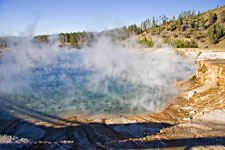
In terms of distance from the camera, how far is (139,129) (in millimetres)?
5020

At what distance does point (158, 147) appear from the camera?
11.1 ft

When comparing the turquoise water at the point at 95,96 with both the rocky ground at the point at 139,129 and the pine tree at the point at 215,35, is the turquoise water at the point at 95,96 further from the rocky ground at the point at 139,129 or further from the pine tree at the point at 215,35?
the pine tree at the point at 215,35

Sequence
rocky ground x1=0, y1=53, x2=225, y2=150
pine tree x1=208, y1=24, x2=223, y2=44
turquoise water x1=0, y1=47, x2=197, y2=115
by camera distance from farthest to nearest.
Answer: pine tree x1=208, y1=24, x2=223, y2=44
turquoise water x1=0, y1=47, x2=197, y2=115
rocky ground x1=0, y1=53, x2=225, y2=150

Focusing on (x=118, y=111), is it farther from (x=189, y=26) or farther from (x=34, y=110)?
(x=189, y=26)

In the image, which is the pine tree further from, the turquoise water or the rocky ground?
the rocky ground

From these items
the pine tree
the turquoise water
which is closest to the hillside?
the pine tree

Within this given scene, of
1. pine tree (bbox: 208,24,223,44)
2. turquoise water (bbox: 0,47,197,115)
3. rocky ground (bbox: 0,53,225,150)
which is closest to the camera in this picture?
rocky ground (bbox: 0,53,225,150)

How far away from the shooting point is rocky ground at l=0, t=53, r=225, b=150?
139 inches

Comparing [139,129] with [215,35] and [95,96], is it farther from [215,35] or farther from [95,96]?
[215,35]

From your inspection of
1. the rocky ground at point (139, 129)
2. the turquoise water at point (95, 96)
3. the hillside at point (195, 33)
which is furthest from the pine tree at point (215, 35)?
the rocky ground at point (139, 129)

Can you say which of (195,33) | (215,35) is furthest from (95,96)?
(195,33)

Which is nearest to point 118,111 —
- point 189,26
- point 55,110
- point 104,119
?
point 104,119

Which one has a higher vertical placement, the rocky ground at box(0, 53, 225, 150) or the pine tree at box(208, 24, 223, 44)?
the pine tree at box(208, 24, 223, 44)

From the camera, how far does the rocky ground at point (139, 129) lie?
139 inches
